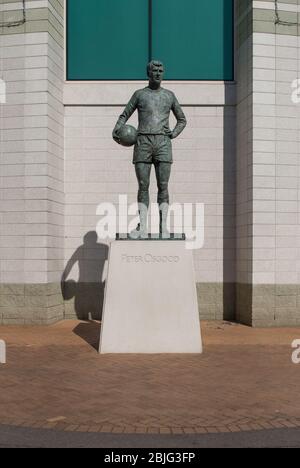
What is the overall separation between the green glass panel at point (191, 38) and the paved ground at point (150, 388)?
6.47 meters

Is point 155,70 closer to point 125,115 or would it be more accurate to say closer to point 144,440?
point 125,115

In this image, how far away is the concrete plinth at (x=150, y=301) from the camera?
8117 millimetres

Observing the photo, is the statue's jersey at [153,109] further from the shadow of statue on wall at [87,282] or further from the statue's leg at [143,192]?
the shadow of statue on wall at [87,282]

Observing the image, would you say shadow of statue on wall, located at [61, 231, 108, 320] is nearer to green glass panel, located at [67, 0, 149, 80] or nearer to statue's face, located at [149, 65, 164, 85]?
green glass panel, located at [67, 0, 149, 80]

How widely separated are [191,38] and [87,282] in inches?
244

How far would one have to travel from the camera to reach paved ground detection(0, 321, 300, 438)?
194 inches

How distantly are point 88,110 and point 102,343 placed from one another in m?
6.21

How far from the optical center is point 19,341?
30.3 feet

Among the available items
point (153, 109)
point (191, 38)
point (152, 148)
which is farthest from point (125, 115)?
point (191, 38)

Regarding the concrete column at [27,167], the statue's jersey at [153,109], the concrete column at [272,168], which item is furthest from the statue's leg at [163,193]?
the concrete column at [27,167]

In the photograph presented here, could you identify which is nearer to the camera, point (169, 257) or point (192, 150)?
point (169, 257)
